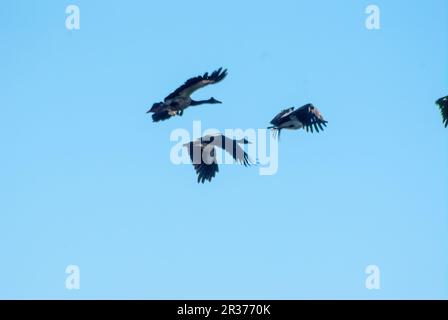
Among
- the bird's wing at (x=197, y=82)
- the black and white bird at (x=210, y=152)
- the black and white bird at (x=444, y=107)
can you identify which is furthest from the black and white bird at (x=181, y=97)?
the black and white bird at (x=444, y=107)

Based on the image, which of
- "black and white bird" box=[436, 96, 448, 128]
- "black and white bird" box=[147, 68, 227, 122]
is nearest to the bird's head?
"black and white bird" box=[147, 68, 227, 122]

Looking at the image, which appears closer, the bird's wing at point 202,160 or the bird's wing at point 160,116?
the bird's wing at point 160,116

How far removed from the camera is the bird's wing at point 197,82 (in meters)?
25.1

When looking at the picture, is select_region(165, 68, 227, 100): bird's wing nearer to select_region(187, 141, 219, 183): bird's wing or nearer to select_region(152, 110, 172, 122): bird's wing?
select_region(152, 110, 172, 122): bird's wing

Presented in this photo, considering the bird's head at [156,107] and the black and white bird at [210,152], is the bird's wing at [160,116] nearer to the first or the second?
the bird's head at [156,107]

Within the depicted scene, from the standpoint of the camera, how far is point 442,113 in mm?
23234

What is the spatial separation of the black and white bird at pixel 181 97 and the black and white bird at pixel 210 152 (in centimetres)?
95

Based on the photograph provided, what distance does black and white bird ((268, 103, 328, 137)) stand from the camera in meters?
25.7
